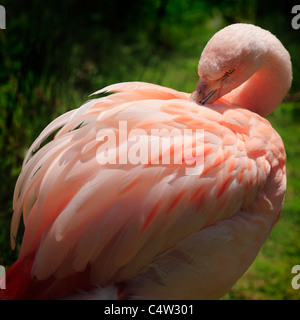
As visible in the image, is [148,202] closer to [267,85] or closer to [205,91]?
[205,91]

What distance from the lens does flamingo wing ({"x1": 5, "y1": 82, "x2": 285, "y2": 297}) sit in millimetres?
1537

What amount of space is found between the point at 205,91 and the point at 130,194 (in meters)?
0.59

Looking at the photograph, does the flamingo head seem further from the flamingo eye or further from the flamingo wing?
the flamingo wing

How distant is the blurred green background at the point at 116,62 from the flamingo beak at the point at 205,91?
1189mm

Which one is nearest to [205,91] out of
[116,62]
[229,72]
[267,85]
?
[229,72]

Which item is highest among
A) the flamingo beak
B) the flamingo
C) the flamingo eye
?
the flamingo eye

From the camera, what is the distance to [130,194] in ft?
5.06

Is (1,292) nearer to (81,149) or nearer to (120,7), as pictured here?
(81,149)

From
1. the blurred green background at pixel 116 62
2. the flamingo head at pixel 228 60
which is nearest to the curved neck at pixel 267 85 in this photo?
the flamingo head at pixel 228 60

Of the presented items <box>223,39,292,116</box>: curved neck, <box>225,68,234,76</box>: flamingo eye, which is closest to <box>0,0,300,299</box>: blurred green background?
<box>223,39,292,116</box>: curved neck

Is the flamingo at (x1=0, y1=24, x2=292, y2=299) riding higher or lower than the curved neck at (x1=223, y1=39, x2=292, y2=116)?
lower

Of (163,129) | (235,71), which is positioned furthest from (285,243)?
(163,129)

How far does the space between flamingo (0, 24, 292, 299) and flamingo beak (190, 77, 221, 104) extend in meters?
0.01
